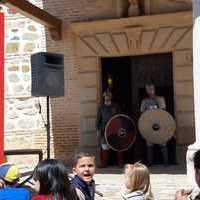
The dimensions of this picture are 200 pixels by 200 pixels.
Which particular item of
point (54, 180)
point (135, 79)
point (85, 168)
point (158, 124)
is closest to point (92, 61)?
point (135, 79)

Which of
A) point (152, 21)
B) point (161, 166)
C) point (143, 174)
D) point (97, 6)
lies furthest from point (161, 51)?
point (143, 174)

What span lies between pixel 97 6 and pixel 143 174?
999 cm

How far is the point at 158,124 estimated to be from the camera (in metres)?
12.0

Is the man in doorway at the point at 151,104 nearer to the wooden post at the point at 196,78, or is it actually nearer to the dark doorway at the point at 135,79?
the dark doorway at the point at 135,79

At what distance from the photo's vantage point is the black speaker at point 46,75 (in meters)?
9.93

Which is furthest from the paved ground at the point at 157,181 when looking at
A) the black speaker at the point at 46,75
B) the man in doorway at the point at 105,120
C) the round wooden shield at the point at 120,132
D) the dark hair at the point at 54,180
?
the dark hair at the point at 54,180

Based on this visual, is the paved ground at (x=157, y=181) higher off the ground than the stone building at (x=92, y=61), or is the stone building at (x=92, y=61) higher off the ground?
the stone building at (x=92, y=61)

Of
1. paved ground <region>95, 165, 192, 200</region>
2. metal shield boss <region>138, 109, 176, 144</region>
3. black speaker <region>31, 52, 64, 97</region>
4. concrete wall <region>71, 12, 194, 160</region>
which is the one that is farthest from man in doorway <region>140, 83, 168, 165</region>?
black speaker <region>31, 52, 64, 97</region>

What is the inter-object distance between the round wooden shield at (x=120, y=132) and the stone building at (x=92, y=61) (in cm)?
120

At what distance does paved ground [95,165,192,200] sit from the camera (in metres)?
8.59

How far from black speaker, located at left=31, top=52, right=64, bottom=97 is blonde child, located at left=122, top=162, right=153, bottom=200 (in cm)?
620

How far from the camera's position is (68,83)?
1347cm

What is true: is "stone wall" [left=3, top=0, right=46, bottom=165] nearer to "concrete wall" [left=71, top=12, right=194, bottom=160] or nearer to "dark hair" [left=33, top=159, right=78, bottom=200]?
"concrete wall" [left=71, top=12, right=194, bottom=160]

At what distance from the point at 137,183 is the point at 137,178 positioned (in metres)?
0.04
